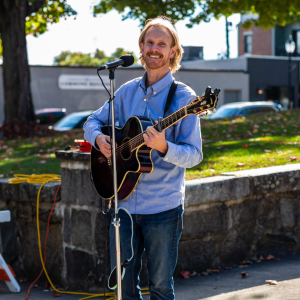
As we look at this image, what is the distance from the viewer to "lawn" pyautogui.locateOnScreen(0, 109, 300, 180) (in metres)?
6.68

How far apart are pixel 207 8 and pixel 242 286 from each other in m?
12.7

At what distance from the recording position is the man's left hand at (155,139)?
2939 mm

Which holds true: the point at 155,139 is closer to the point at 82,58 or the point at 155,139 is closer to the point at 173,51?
the point at 173,51

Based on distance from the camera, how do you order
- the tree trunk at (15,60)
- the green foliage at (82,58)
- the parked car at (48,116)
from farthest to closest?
the green foliage at (82,58), the parked car at (48,116), the tree trunk at (15,60)

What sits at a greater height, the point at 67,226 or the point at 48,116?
the point at 48,116

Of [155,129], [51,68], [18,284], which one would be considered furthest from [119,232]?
[51,68]

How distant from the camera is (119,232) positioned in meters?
3.31

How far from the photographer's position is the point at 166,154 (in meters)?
2.98

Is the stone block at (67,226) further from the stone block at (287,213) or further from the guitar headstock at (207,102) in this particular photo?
the guitar headstock at (207,102)

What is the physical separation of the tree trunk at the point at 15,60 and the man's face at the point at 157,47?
11.6 metres

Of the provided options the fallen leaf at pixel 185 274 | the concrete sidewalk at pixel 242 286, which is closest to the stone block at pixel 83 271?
the concrete sidewalk at pixel 242 286

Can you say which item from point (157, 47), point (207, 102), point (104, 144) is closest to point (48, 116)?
point (104, 144)

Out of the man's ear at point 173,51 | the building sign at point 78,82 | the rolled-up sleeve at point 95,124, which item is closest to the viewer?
the man's ear at point 173,51

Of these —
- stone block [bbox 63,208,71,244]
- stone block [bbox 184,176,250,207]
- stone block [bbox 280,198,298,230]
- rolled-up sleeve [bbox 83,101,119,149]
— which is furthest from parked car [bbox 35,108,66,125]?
rolled-up sleeve [bbox 83,101,119,149]
